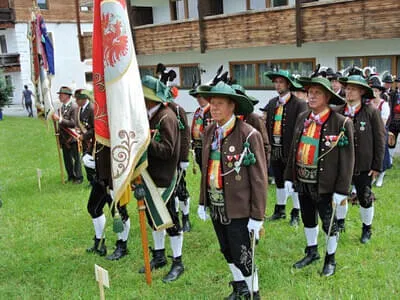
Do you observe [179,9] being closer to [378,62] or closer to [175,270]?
[378,62]

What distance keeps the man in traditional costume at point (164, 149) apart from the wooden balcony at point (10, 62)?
1112 inches

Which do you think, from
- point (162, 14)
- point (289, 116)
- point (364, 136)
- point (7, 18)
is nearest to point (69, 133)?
point (289, 116)

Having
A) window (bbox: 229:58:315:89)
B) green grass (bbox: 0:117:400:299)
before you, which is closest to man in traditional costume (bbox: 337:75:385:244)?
green grass (bbox: 0:117:400:299)

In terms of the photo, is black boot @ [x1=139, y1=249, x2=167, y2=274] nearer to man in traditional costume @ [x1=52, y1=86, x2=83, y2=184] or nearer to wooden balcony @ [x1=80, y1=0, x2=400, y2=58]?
man in traditional costume @ [x1=52, y1=86, x2=83, y2=184]

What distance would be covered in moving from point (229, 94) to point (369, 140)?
95.4 inches

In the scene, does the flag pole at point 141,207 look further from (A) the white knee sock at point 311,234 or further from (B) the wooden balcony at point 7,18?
(B) the wooden balcony at point 7,18

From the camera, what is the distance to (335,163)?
14.6 ft

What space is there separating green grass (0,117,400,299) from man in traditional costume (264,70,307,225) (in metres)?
0.89

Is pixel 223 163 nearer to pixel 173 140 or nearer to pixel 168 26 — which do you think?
pixel 173 140

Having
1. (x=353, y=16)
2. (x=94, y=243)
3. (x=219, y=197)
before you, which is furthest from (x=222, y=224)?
(x=353, y=16)

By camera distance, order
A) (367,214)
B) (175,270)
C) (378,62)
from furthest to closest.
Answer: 1. (378,62)
2. (367,214)
3. (175,270)

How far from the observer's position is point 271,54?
15969 mm

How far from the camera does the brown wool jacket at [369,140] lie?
205 inches

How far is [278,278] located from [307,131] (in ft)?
5.48
